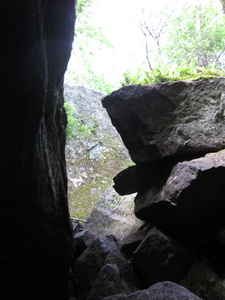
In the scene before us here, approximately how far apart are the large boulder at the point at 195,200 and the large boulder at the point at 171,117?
514 mm

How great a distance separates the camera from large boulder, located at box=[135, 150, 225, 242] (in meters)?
3.70

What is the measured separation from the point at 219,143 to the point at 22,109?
11.7 ft

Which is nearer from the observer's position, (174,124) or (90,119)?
(174,124)

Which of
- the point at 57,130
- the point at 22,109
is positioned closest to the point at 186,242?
the point at 57,130

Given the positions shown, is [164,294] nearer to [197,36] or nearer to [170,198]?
[170,198]

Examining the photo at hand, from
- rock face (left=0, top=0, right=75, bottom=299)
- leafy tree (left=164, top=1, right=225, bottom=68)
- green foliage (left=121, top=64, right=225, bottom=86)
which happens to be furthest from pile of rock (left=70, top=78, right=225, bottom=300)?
leafy tree (left=164, top=1, right=225, bottom=68)

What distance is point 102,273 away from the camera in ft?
12.2

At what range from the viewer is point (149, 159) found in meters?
5.00

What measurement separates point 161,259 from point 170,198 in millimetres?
1039

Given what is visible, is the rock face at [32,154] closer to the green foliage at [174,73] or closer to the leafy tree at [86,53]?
the green foliage at [174,73]

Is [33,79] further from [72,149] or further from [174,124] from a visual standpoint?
[72,149]

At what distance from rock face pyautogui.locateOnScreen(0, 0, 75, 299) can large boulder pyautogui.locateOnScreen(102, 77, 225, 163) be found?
1551 millimetres

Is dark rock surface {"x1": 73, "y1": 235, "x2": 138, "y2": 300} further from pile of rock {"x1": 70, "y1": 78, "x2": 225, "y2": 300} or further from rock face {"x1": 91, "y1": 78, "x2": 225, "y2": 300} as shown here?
rock face {"x1": 91, "y1": 78, "x2": 225, "y2": 300}

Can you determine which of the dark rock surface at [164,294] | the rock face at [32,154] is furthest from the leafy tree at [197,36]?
the dark rock surface at [164,294]
